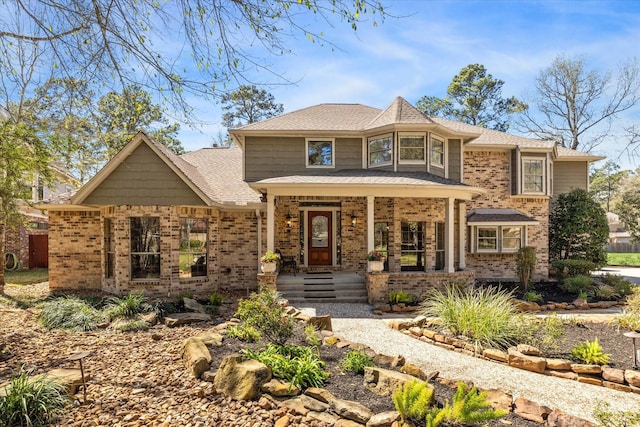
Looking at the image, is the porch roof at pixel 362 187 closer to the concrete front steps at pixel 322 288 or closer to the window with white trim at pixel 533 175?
the concrete front steps at pixel 322 288

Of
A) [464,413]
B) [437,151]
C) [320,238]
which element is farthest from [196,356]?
[437,151]

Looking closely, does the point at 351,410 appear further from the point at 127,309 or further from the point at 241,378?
the point at 127,309

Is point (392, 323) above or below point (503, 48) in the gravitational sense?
below

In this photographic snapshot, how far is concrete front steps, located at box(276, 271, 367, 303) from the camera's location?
10.6 m

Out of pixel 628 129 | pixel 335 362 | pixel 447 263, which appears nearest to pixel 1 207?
pixel 335 362

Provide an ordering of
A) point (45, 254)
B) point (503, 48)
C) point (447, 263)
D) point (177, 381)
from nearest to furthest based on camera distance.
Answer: point (177, 381), point (503, 48), point (447, 263), point (45, 254)

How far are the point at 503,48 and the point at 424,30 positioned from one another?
3.67 metres

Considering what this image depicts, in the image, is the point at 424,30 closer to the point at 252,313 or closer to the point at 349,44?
the point at 349,44

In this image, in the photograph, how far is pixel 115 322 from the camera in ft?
25.5

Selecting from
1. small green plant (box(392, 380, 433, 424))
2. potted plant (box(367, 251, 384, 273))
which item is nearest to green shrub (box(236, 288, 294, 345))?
small green plant (box(392, 380, 433, 424))

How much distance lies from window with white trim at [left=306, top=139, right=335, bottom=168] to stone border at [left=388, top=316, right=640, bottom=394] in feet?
25.7

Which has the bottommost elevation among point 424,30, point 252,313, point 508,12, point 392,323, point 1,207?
point 392,323

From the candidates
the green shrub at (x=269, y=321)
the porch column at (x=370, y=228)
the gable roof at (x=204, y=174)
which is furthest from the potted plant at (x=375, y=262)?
the green shrub at (x=269, y=321)

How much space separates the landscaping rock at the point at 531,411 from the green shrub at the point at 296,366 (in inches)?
87.5
